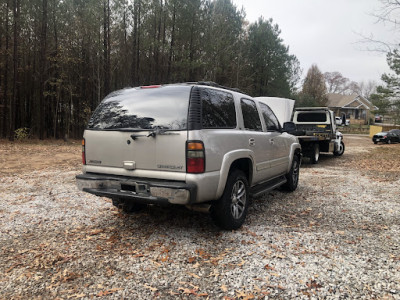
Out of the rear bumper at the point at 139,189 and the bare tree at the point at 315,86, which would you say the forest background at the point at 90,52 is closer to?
the rear bumper at the point at 139,189

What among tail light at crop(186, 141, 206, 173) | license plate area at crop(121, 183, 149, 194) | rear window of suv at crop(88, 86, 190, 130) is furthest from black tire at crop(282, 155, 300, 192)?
license plate area at crop(121, 183, 149, 194)

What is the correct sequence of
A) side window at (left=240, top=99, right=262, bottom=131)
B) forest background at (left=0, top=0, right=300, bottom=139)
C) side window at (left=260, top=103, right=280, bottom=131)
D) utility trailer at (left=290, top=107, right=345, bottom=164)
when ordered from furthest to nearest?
forest background at (left=0, top=0, right=300, bottom=139) < utility trailer at (left=290, top=107, right=345, bottom=164) < side window at (left=260, top=103, right=280, bottom=131) < side window at (left=240, top=99, right=262, bottom=131)

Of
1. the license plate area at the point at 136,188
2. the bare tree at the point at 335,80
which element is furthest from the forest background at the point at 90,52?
the bare tree at the point at 335,80

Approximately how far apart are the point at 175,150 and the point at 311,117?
1071cm

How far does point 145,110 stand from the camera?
355 cm

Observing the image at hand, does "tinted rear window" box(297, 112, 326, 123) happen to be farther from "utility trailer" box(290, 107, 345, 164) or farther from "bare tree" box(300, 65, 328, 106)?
"bare tree" box(300, 65, 328, 106)

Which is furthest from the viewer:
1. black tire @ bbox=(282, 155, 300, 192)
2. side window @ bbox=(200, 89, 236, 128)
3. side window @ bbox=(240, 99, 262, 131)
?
black tire @ bbox=(282, 155, 300, 192)

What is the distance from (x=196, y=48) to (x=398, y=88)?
15.8m

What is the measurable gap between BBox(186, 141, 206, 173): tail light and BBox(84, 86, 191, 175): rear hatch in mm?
59

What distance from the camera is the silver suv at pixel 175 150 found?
3211 mm

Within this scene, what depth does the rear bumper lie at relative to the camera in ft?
10.3

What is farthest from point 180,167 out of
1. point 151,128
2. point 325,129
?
point 325,129

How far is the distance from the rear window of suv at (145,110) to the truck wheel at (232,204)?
1.05 metres

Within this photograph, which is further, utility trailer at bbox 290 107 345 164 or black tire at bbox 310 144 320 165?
utility trailer at bbox 290 107 345 164
